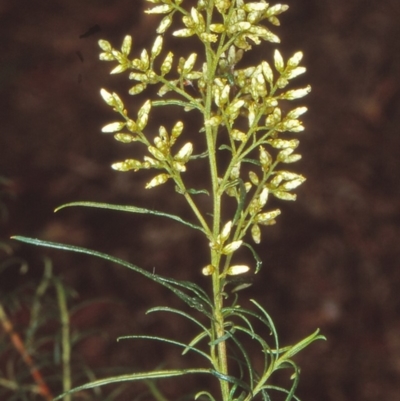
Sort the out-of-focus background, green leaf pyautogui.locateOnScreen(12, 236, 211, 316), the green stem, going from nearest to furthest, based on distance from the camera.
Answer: green leaf pyautogui.locateOnScreen(12, 236, 211, 316), the green stem, the out-of-focus background

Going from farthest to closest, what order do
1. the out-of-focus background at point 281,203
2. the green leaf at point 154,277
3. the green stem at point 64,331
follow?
1. the out-of-focus background at point 281,203
2. the green stem at point 64,331
3. the green leaf at point 154,277

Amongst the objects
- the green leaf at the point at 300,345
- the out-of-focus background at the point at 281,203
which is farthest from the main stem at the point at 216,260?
the out-of-focus background at the point at 281,203

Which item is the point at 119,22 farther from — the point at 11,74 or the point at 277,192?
the point at 277,192

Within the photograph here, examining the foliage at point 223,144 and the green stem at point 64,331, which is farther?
the green stem at point 64,331

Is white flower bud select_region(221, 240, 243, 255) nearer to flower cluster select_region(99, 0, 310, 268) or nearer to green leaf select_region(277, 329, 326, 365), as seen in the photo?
flower cluster select_region(99, 0, 310, 268)

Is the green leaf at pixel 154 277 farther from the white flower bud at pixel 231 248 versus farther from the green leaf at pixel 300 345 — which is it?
the green leaf at pixel 300 345

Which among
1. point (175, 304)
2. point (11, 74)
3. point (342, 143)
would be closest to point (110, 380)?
point (175, 304)

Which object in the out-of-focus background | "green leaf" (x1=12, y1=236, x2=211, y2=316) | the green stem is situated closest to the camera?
"green leaf" (x1=12, y1=236, x2=211, y2=316)

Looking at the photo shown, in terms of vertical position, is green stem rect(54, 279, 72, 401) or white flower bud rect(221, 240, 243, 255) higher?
white flower bud rect(221, 240, 243, 255)

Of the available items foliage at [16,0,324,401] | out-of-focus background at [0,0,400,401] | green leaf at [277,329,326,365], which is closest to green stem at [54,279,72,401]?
foliage at [16,0,324,401]

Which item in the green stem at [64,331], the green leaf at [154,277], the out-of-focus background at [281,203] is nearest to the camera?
the green leaf at [154,277]
